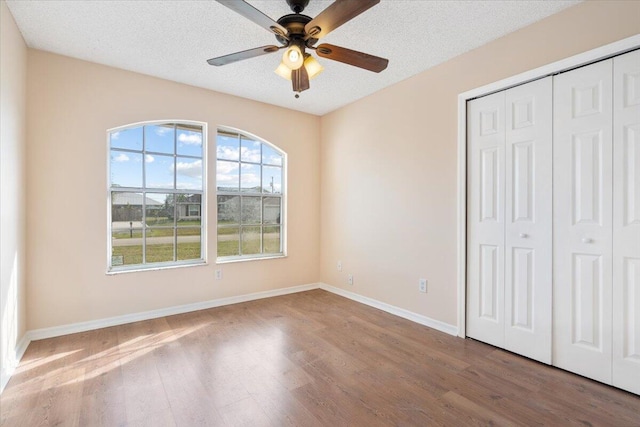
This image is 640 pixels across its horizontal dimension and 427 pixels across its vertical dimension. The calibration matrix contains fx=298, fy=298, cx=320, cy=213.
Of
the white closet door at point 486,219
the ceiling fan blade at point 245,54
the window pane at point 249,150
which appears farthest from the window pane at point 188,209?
the white closet door at point 486,219

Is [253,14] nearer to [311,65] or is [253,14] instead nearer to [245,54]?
[245,54]

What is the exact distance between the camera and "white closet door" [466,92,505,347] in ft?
8.57

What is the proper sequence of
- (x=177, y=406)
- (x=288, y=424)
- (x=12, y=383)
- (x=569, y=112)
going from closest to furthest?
(x=288, y=424) → (x=177, y=406) → (x=12, y=383) → (x=569, y=112)

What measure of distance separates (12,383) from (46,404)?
18.9 inches

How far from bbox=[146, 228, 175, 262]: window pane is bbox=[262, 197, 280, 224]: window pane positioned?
1.24 m

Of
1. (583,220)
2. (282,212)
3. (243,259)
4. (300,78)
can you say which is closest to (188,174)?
(243,259)

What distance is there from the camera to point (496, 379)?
2.14 metres

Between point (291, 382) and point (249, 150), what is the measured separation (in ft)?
9.81

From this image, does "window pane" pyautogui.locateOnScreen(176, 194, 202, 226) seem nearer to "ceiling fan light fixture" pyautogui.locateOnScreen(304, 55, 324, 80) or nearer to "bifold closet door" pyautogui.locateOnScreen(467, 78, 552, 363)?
"ceiling fan light fixture" pyautogui.locateOnScreen(304, 55, 324, 80)

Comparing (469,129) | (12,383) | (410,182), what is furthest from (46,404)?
(469,129)

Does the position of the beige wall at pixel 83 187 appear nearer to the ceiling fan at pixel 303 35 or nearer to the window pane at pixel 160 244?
the window pane at pixel 160 244

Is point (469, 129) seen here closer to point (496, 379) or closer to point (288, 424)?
point (496, 379)

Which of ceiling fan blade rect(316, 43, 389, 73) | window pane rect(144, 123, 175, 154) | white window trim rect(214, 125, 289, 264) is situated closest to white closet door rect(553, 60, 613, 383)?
ceiling fan blade rect(316, 43, 389, 73)

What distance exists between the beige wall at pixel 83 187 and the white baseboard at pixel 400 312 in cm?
167
